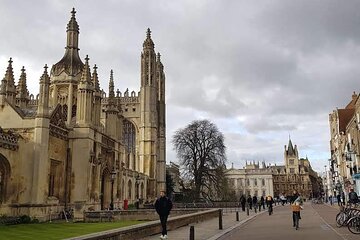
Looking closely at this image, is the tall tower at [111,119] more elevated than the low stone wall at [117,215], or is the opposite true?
the tall tower at [111,119]

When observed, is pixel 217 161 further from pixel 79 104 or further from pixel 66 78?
pixel 79 104

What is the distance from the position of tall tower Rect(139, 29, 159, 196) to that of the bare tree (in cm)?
1023

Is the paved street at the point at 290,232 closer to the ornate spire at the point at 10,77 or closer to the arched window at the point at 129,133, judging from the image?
the ornate spire at the point at 10,77

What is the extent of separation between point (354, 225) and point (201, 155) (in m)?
39.1

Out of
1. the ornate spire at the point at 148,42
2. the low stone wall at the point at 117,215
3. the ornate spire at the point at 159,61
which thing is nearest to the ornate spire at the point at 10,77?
the low stone wall at the point at 117,215

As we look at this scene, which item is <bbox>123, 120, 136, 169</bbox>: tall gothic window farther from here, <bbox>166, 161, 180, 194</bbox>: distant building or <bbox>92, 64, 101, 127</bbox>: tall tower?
<bbox>92, 64, 101, 127</bbox>: tall tower

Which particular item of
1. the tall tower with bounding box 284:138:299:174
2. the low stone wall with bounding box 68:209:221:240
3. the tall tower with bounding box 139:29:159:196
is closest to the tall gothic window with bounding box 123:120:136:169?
the tall tower with bounding box 139:29:159:196

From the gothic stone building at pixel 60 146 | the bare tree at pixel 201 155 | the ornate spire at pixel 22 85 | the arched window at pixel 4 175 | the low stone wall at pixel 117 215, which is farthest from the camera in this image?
the bare tree at pixel 201 155

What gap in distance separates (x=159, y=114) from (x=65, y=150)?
49066 millimetres

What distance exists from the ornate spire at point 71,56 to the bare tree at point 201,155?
20.8m

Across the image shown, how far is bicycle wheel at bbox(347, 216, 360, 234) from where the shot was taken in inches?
613

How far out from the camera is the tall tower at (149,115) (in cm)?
6550

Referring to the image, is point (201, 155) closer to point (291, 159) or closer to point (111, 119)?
point (111, 119)

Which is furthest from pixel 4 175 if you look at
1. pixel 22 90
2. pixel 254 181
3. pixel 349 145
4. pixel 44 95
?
pixel 254 181
